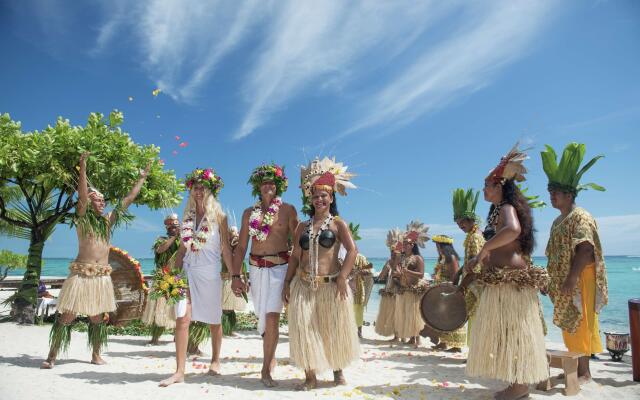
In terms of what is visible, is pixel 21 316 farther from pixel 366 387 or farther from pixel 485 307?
pixel 485 307

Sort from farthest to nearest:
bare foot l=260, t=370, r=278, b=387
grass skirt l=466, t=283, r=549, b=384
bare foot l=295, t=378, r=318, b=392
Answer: bare foot l=260, t=370, r=278, b=387 → bare foot l=295, t=378, r=318, b=392 → grass skirt l=466, t=283, r=549, b=384

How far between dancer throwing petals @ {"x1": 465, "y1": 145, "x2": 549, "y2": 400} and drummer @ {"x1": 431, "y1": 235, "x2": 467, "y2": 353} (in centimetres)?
291

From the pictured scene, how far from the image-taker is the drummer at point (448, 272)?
276 inches

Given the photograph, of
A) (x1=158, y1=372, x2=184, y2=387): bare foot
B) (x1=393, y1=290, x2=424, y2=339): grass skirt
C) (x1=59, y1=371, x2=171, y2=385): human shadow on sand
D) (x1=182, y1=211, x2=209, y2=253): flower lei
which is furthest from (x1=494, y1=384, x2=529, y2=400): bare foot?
(x1=393, y1=290, x2=424, y2=339): grass skirt

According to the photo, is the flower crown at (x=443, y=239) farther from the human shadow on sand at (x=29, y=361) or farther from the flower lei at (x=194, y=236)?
the human shadow on sand at (x=29, y=361)

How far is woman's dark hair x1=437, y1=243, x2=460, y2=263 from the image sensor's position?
23.6ft

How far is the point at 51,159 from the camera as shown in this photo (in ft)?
29.2

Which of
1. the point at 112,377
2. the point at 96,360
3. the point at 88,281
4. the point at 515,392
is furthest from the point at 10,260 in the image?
the point at 515,392

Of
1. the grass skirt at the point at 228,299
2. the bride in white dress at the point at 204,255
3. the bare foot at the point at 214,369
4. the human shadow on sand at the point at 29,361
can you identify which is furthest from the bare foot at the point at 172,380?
the grass skirt at the point at 228,299

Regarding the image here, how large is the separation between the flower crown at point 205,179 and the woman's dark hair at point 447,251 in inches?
158

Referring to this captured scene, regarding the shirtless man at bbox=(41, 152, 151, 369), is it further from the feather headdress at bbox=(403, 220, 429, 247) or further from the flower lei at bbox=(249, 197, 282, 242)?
the feather headdress at bbox=(403, 220, 429, 247)

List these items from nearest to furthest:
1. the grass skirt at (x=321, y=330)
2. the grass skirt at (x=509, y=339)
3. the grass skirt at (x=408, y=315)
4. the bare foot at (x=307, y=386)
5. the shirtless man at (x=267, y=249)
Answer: the grass skirt at (x=509, y=339) < the grass skirt at (x=321, y=330) < the bare foot at (x=307, y=386) < the shirtless man at (x=267, y=249) < the grass skirt at (x=408, y=315)

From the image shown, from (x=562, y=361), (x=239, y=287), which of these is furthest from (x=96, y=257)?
(x=562, y=361)

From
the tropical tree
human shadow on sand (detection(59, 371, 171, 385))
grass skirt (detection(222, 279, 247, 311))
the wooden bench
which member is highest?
the tropical tree
